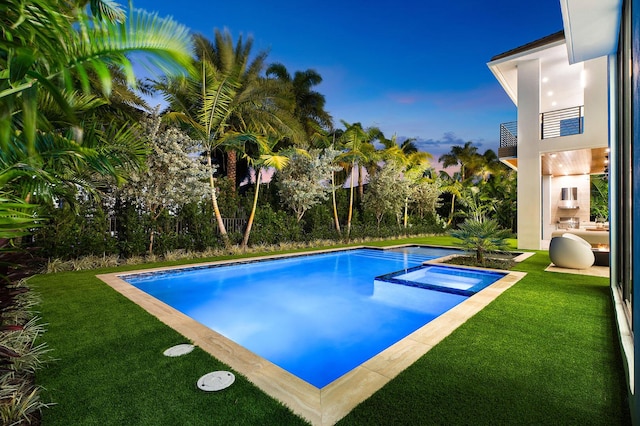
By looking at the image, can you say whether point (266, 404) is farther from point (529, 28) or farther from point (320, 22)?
point (529, 28)

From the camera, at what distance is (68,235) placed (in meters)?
8.98

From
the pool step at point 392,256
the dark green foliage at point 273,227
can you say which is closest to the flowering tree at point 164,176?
the dark green foliage at point 273,227

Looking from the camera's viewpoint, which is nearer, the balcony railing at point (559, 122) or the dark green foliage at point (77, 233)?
the dark green foliage at point (77, 233)

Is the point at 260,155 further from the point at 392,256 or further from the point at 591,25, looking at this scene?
the point at 591,25

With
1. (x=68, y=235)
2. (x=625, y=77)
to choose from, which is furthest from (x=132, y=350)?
(x=68, y=235)

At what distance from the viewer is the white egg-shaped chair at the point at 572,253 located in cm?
799

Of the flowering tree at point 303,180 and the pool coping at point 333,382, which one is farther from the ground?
the flowering tree at point 303,180

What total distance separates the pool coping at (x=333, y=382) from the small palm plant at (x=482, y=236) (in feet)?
14.8

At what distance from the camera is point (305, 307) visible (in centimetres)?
680

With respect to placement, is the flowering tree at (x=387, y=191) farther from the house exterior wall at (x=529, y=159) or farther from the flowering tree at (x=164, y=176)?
the flowering tree at (x=164, y=176)

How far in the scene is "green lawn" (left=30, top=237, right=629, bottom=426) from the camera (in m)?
2.36

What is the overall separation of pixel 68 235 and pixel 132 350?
24.3 feet

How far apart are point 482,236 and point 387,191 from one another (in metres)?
10.5

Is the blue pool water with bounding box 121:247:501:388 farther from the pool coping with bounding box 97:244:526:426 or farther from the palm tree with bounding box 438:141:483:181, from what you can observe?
the palm tree with bounding box 438:141:483:181
